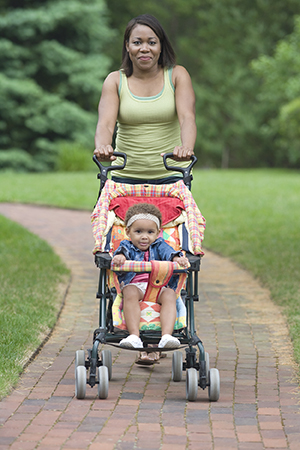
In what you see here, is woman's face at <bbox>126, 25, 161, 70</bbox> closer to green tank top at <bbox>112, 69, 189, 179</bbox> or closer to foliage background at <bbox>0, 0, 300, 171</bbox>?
green tank top at <bbox>112, 69, 189, 179</bbox>

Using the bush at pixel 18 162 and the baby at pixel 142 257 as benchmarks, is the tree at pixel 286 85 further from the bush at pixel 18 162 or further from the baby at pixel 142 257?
the baby at pixel 142 257

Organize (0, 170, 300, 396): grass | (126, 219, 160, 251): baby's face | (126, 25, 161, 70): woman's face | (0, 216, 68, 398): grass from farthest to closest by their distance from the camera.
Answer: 1. (0, 170, 300, 396): grass
2. (0, 216, 68, 398): grass
3. (126, 25, 161, 70): woman's face
4. (126, 219, 160, 251): baby's face

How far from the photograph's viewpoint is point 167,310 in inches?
170

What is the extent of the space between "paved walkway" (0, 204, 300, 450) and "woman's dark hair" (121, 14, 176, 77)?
6.63 ft

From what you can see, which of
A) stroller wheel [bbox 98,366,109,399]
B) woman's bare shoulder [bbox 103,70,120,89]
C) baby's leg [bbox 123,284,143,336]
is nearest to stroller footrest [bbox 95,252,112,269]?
baby's leg [bbox 123,284,143,336]

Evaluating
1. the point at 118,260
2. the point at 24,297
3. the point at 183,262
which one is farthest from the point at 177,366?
the point at 24,297

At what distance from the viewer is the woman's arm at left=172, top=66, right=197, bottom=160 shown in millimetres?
4648

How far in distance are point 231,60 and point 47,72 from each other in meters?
15.2

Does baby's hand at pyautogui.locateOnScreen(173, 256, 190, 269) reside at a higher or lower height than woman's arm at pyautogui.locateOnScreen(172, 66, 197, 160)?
lower

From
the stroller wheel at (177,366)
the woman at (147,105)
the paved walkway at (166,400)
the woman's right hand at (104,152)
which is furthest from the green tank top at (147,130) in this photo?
the paved walkway at (166,400)

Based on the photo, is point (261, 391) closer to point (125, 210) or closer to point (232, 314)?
point (125, 210)

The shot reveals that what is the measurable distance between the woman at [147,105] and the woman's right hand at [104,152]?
45 mm

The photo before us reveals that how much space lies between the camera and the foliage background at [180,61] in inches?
1008

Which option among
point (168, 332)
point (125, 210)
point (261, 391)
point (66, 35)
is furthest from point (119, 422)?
point (66, 35)
